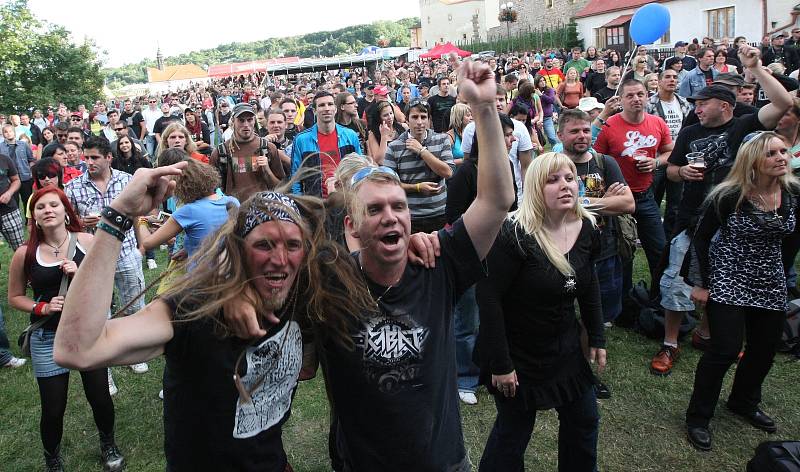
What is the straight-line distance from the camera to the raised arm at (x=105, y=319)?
5.00ft

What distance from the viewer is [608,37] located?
44969 mm

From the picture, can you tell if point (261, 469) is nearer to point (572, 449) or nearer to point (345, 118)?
point (572, 449)

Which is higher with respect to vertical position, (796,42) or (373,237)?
(796,42)

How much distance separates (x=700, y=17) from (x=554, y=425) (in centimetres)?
4061

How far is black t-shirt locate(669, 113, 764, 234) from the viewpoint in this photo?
4.64 meters

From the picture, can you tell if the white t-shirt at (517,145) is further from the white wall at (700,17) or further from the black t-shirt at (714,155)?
the white wall at (700,17)

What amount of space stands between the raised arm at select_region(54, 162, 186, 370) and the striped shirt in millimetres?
3518

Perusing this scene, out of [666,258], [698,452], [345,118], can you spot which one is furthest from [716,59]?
[698,452]

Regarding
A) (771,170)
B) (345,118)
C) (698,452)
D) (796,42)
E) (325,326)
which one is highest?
(796,42)

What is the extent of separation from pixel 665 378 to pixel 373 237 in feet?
11.1

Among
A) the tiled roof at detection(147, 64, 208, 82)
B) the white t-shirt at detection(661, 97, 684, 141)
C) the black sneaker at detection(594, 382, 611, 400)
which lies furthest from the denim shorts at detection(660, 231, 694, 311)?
the tiled roof at detection(147, 64, 208, 82)

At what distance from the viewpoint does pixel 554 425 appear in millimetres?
3955

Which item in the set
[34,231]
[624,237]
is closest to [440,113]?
[624,237]

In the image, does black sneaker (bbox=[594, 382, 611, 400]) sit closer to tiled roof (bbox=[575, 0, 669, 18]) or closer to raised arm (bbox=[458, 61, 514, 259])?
raised arm (bbox=[458, 61, 514, 259])
